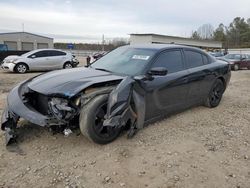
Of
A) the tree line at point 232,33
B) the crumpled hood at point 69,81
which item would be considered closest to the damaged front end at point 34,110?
the crumpled hood at point 69,81

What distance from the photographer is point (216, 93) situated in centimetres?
644

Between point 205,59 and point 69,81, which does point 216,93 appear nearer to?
point 205,59

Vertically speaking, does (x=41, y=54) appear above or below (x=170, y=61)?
above

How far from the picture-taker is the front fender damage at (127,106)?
3.86m

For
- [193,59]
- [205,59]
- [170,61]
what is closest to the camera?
[170,61]

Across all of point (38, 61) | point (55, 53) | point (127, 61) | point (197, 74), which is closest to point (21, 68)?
point (38, 61)

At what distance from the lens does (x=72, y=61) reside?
16562mm

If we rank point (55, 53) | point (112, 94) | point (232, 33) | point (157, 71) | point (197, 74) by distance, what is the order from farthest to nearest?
point (232, 33)
point (55, 53)
point (197, 74)
point (157, 71)
point (112, 94)

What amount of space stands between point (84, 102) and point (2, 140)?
1471 mm

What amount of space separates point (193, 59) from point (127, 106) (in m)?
2.36

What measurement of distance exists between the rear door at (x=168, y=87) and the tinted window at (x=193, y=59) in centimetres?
22

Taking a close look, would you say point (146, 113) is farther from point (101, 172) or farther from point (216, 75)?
point (216, 75)

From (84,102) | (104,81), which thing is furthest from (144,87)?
(84,102)

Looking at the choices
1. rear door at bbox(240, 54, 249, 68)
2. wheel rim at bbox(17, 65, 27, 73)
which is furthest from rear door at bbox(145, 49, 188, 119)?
rear door at bbox(240, 54, 249, 68)
